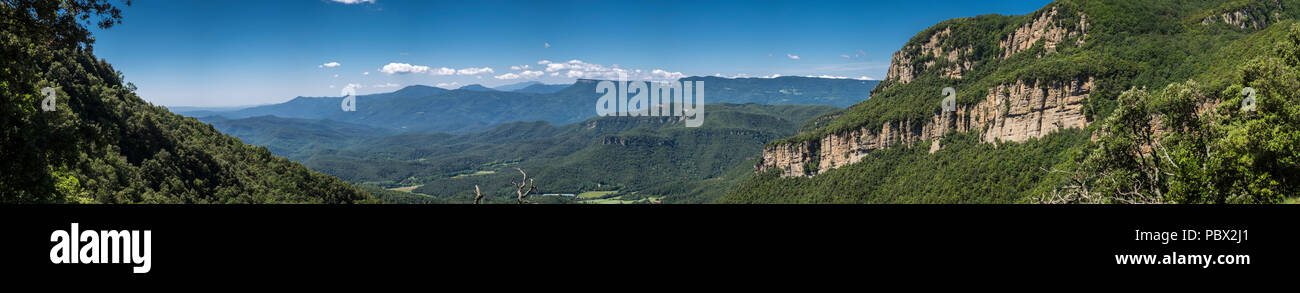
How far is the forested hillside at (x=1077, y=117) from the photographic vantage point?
14.5 metres

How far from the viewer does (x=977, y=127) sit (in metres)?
109

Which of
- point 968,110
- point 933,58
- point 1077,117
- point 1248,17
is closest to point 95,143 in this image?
point 1077,117

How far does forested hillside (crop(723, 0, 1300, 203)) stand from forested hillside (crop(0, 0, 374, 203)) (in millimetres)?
25379

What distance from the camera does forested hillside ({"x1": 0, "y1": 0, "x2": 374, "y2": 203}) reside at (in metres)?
12.4

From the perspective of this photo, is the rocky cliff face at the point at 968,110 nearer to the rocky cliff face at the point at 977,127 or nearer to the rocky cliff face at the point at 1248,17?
the rocky cliff face at the point at 977,127

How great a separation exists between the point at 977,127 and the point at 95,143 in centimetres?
12423

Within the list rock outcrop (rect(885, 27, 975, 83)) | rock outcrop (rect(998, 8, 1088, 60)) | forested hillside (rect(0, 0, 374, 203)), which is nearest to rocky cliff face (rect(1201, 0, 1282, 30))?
rock outcrop (rect(998, 8, 1088, 60))

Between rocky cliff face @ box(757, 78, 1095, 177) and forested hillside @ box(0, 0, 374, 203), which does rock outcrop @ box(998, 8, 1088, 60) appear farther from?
forested hillside @ box(0, 0, 374, 203)

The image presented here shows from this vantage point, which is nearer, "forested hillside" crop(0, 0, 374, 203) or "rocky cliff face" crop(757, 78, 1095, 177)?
"forested hillside" crop(0, 0, 374, 203)

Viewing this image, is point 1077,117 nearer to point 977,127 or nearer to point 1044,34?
point 977,127
